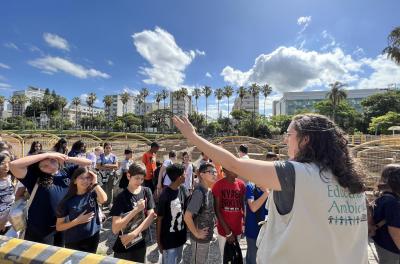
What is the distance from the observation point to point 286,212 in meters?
1.41

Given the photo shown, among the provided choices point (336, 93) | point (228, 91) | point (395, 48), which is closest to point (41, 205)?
point (395, 48)

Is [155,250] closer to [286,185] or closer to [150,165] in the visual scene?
[150,165]

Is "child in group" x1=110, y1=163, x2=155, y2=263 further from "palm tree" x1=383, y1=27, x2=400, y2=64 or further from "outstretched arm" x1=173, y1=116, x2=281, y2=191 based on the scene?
"palm tree" x1=383, y1=27, x2=400, y2=64

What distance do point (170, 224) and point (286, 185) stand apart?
7.44ft

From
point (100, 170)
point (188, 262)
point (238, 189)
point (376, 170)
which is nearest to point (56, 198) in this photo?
point (238, 189)

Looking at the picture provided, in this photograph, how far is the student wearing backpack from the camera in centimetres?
240

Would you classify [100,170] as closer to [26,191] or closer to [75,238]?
[26,191]

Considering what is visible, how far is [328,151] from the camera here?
1516mm

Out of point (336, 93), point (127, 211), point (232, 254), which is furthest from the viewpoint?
point (336, 93)

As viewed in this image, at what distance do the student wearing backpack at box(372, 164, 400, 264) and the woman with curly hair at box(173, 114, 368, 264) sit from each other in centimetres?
117

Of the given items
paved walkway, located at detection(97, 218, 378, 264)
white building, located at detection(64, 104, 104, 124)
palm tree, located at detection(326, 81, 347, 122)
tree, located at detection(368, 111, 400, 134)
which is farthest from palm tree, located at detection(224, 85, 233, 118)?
paved walkway, located at detection(97, 218, 378, 264)

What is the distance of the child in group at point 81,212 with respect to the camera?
9.80ft

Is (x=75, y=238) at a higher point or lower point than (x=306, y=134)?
lower

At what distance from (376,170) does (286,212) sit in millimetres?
7803
